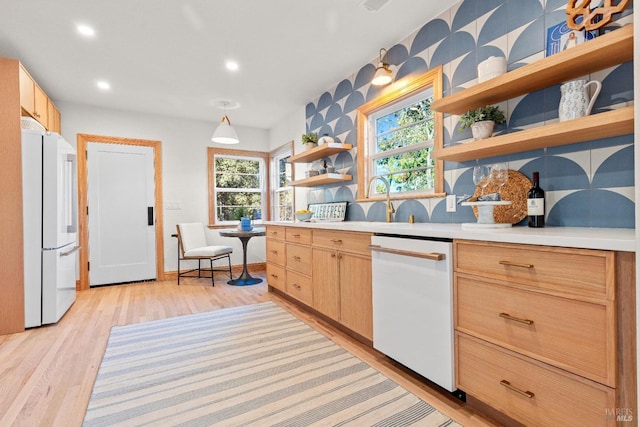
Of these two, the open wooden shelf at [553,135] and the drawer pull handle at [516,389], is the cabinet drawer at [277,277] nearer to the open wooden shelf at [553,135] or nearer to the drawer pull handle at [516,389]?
the open wooden shelf at [553,135]

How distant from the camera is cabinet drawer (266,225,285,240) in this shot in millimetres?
3481

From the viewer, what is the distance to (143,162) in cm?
464

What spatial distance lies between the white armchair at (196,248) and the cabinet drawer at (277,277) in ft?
3.30

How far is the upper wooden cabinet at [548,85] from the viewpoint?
4.27 ft

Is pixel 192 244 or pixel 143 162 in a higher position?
pixel 143 162

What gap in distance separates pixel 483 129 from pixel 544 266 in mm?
1013

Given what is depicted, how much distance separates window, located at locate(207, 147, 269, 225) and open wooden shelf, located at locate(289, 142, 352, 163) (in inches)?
68.4

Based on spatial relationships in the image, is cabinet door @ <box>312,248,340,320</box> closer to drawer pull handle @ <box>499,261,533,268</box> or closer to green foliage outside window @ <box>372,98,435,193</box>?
green foliage outside window @ <box>372,98,435,193</box>

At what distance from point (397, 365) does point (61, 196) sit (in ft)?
10.8

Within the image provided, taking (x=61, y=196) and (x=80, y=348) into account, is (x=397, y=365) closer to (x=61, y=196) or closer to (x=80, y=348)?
(x=80, y=348)

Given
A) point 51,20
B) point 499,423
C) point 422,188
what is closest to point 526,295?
point 499,423

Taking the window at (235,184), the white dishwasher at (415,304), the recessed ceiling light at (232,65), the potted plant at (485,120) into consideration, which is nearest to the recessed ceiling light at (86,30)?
the recessed ceiling light at (232,65)

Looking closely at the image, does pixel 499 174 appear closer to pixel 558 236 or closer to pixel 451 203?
pixel 451 203

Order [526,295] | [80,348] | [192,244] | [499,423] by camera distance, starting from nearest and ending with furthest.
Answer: [526,295], [499,423], [80,348], [192,244]
